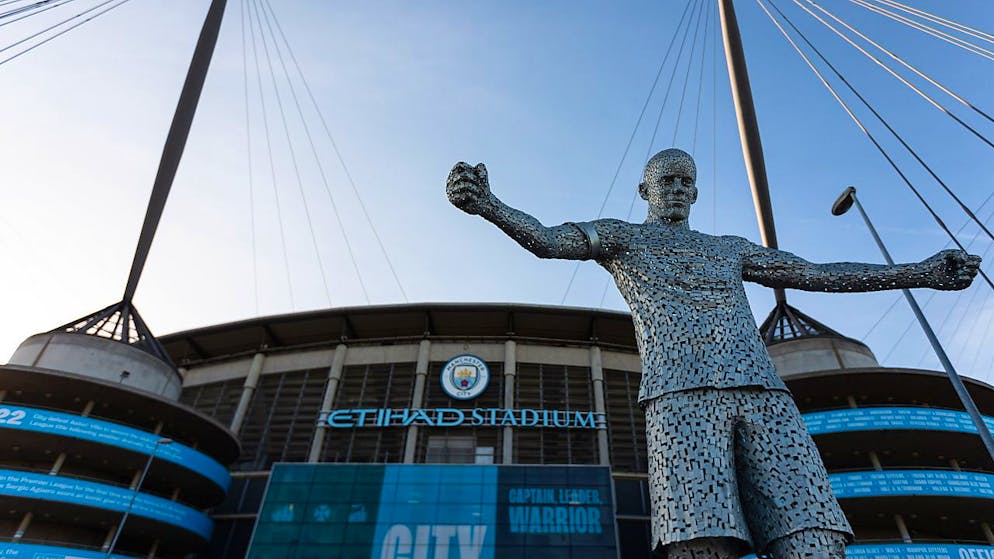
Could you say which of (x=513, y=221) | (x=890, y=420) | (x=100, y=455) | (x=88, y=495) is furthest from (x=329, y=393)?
(x=513, y=221)

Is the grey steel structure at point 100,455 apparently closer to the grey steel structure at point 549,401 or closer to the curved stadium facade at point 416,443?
the curved stadium facade at point 416,443

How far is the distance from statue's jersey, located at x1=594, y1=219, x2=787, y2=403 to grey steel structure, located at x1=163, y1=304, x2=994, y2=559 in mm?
18518

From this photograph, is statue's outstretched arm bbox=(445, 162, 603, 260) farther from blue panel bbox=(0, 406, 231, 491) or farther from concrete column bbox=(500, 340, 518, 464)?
blue panel bbox=(0, 406, 231, 491)

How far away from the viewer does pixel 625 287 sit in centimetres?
288

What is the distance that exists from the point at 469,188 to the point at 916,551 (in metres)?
20.8

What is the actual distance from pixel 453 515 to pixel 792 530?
19122 millimetres

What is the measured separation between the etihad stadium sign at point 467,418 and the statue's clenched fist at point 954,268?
2154 cm

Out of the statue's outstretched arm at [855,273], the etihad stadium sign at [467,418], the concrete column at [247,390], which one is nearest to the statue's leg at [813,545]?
the statue's outstretched arm at [855,273]

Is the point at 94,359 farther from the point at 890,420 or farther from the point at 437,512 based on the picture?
the point at 890,420

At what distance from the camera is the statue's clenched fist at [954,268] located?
Result: 2658mm

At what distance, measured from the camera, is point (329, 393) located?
25172 millimetres

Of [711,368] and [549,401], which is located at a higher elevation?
[549,401]

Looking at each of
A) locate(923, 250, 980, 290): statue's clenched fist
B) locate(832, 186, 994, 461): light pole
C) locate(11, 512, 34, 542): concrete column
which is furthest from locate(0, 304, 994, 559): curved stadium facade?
→ locate(923, 250, 980, 290): statue's clenched fist

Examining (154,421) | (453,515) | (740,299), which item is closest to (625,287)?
(740,299)
